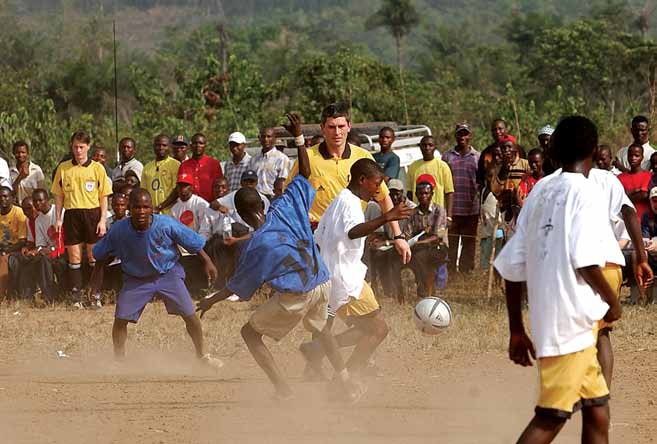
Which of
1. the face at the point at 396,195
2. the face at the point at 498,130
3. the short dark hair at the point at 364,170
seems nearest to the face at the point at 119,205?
the face at the point at 396,195

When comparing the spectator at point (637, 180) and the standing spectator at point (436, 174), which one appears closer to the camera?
the spectator at point (637, 180)

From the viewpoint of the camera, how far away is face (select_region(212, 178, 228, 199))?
14.7 metres

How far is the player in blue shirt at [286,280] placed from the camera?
8.28 metres

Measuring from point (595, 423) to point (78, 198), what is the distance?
957 centimetres

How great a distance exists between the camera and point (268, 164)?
15055mm

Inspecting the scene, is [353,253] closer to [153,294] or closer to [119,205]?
[153,294]

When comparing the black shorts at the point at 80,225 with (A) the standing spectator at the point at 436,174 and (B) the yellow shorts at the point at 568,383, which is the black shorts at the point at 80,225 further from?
(B) the yellow shorts at the point at 568,383

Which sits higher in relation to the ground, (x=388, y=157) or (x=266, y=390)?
(x=266, y=390)

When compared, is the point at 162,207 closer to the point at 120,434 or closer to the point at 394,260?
the point at 394,260

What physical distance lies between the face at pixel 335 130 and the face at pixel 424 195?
4.72m

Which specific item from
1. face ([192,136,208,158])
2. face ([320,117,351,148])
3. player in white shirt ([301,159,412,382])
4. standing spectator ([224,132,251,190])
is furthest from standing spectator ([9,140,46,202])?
player in white shirt ([301,159,412,382])

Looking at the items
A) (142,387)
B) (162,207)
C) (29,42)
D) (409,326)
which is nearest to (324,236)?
(142,387)

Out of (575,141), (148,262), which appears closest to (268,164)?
(148,262)

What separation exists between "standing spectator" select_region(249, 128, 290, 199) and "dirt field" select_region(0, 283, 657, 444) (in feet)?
8.65
